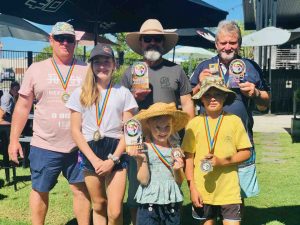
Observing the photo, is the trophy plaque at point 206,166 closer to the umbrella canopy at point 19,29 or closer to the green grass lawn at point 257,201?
the green grass lawn at point 257,201

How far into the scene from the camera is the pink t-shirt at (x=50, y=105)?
3.71m

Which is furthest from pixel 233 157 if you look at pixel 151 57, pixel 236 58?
pixel 151 57

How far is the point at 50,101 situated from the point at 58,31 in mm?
609

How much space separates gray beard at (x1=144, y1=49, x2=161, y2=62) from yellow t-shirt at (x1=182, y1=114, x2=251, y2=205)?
749mm

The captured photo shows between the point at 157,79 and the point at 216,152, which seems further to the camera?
the point at 157,79

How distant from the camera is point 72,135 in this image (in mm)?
3516

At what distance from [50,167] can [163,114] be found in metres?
1.21

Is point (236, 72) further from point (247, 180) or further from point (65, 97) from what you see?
point (65, 97)

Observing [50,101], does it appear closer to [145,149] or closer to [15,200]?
[145,149]

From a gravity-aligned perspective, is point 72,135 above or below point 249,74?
below

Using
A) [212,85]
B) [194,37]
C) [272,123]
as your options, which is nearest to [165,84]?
[212,85]

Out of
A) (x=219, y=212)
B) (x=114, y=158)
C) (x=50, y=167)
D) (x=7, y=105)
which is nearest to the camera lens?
(x=114, y=158)

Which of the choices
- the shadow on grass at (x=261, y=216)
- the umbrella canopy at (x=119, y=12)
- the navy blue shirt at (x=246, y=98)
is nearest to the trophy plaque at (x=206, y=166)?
the navy blue shirt at (x=246, y=98)

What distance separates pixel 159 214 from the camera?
3.33m
